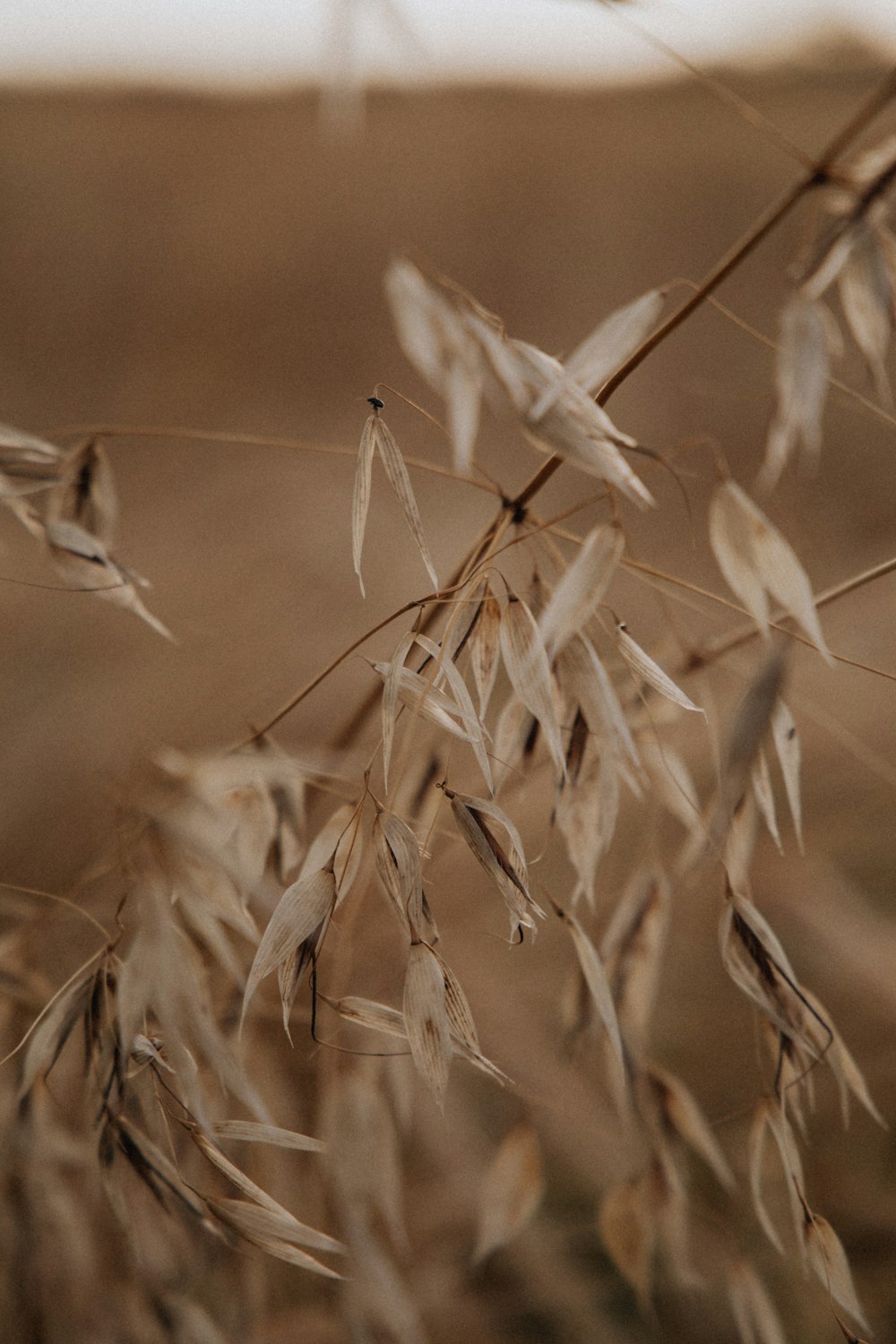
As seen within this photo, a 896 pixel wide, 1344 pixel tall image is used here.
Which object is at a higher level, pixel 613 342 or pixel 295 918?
pixel 613 342

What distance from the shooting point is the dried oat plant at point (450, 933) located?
0.73 feet

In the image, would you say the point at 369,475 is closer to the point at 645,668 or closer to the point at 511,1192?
the point at 645,668

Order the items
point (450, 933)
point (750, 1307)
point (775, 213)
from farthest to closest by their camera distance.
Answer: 1. point (450, 933)
2. point (750, 1307)
3. point (775, 213)

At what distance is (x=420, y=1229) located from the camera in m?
0.54

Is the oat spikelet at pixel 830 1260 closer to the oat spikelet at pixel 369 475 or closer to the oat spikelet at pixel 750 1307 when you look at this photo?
the oat spikelet at pixel 750 1307

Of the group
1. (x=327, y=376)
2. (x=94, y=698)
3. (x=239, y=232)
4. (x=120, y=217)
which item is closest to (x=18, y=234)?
(x=120, y=217)

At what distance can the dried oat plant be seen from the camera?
0.73 feet

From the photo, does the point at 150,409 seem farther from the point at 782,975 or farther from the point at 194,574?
the point at 782,975

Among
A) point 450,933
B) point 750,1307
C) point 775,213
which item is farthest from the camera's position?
point 450,933

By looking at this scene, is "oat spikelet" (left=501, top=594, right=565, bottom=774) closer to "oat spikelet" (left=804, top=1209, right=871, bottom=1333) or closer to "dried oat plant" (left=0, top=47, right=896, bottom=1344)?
"dried oat plant" (left=0, top=47, right=896, bottom=1344)

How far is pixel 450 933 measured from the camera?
56 centimetres

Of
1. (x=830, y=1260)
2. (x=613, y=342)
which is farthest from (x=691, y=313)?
(x=830, y=1260)

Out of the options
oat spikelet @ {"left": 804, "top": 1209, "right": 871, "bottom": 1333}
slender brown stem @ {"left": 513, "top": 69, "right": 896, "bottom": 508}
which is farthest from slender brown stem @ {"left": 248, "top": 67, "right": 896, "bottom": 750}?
oat spikelet @ {"left": 804, "top": 1209, "right": 871, "bottom": 1333}

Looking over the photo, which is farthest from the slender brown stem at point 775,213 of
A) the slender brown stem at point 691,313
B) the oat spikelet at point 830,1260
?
the oat spikelet at point 830,1260
